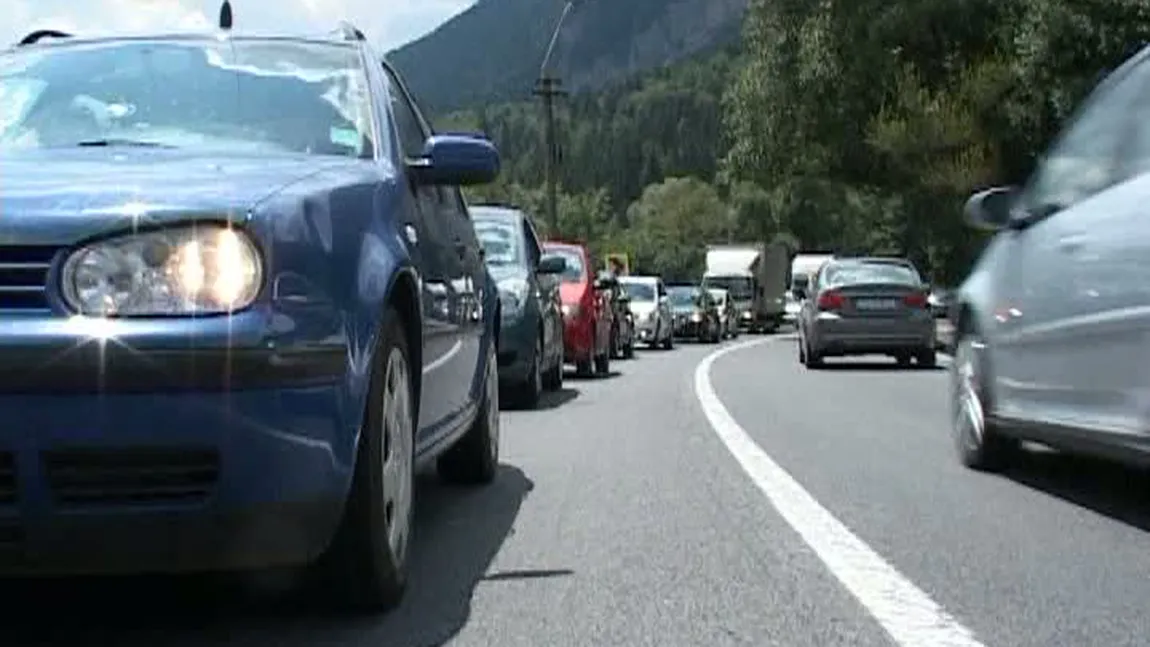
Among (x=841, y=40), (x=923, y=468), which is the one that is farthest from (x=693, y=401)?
(x=841, y=40)

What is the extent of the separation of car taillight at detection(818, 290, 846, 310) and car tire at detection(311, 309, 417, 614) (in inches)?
688

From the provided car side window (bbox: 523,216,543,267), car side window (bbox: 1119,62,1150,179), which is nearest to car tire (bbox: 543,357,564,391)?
car side window (bbox: 523,216,543,267)

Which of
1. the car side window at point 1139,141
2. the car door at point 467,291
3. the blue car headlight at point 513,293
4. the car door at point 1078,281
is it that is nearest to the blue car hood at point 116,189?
the car door at point 467,291

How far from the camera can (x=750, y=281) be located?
6272 cm

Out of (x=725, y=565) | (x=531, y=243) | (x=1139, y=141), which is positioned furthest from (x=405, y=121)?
(x=531, y=243)

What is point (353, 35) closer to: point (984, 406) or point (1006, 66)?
point (984, 406)

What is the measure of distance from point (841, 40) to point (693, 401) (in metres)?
25.6

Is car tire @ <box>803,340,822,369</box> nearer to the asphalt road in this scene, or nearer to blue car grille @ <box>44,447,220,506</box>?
the asphalt road

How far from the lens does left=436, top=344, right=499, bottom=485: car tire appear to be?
25.7ft

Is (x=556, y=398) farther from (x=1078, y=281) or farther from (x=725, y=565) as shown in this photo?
(x=725, y=565)

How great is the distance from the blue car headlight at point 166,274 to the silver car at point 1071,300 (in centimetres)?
349

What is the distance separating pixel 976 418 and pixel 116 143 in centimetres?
501

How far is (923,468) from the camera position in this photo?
890 cm

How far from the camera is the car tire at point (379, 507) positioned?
15.3ft
